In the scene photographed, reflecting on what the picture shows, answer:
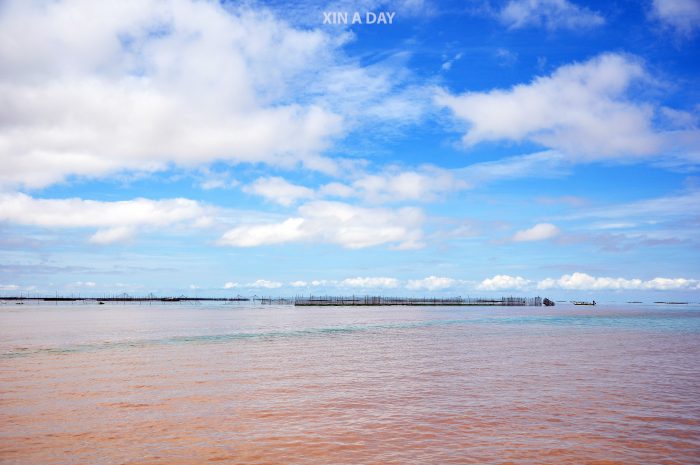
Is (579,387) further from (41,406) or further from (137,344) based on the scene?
(137,344)

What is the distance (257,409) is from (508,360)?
1612 cm

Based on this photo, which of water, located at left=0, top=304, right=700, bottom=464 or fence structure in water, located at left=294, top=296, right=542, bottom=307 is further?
fence structure in water, located at left=294, top=296, right=542, bottom=307

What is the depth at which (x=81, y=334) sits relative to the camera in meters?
42.5

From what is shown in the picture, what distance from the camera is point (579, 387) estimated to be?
1889cm

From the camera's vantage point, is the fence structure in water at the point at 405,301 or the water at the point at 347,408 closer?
the water at the point at 347,408

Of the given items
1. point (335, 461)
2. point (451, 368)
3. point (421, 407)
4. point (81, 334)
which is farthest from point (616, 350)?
point (81, 334)

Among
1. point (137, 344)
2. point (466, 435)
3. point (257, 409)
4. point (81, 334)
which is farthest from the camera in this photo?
point (81, 334)

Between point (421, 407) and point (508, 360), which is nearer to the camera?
point (421, 407)

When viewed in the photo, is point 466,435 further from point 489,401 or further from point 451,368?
point 451,368

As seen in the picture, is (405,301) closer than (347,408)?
No

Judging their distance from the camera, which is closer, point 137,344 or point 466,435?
point 466,435

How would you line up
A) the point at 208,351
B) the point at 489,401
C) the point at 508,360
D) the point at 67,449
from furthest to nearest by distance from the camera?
the point at 208,351
the point at 508,360
the point at 489,401
the point at 67,449

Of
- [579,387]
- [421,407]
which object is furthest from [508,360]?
[421,407]

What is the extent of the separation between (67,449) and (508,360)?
21.4 meters
